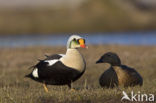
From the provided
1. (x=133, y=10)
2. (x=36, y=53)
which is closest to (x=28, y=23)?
(x=133, y=10)

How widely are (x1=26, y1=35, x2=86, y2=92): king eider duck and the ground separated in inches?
8.6

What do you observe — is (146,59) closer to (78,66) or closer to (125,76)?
(125,76)

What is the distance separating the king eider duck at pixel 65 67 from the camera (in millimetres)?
9352

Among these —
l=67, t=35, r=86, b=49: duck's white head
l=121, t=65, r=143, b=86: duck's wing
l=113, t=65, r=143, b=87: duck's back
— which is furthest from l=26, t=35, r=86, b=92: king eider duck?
l=121, t=65, r=143, b=86: duck's wing

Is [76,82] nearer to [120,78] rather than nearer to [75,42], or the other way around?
[120,78]

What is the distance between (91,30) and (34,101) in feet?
103

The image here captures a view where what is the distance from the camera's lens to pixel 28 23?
4116cm

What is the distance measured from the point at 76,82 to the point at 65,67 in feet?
10.7

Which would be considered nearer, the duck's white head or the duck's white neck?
the duck's white neck

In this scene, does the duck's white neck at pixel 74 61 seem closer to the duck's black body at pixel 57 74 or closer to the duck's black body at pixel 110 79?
the duck's black body at pixel 57 74

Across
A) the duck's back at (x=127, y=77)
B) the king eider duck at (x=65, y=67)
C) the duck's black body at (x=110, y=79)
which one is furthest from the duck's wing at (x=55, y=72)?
the duck's back at (x=127, y=77)

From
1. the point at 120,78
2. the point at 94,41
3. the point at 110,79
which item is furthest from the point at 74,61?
the point at 94,41

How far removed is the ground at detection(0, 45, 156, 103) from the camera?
27.2ft

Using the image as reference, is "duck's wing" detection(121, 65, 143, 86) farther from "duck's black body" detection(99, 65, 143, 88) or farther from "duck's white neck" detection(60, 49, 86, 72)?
"duck's white neck" detection(60, 49, 86, 72)
